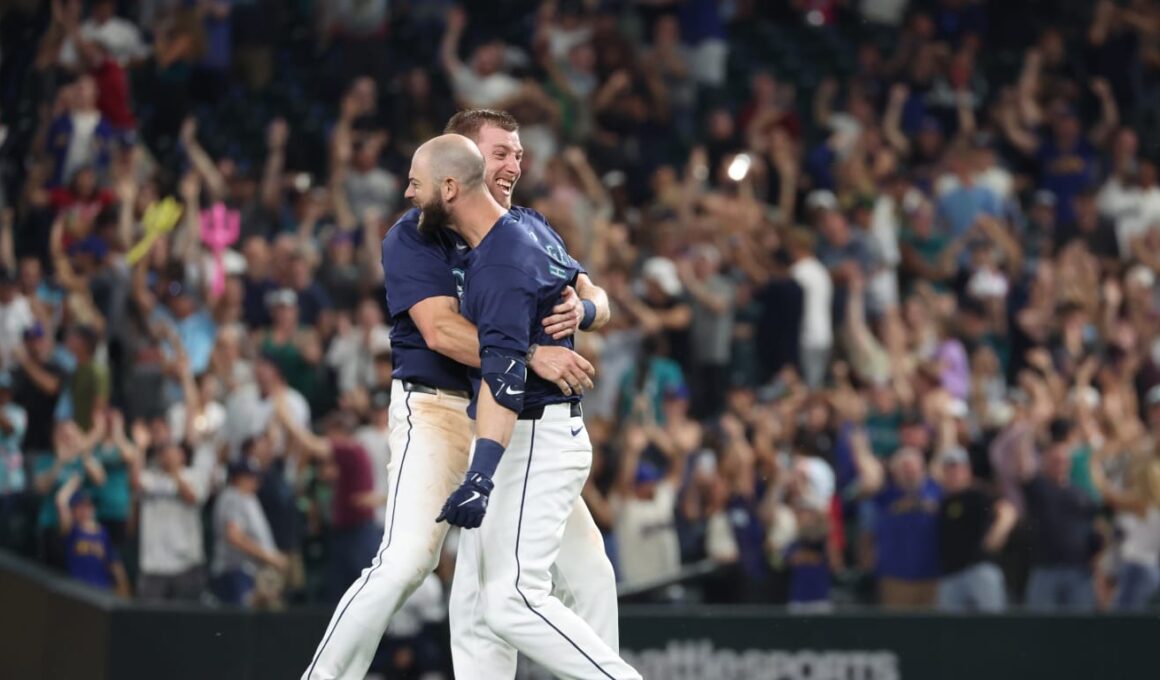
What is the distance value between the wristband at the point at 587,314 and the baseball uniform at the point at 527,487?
160 mm

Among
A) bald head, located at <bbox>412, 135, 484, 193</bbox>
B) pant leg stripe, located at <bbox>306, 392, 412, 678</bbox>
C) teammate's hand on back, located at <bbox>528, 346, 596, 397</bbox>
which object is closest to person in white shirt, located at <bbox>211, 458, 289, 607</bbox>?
pant leg stripe, located at <bbox>306, 392, 412, 678</bbox>

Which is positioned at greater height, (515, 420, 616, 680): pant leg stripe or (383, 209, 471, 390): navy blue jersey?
(383, 209, 471, 390): navy blue jersey

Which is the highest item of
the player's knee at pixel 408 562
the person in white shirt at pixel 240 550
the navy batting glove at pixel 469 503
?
the navy batting glove at pixel 469 503

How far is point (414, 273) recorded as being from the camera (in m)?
6.77

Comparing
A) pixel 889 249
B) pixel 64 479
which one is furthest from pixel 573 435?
pixel 889 249

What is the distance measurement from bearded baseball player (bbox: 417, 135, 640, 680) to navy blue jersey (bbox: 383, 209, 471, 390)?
187 millimetres

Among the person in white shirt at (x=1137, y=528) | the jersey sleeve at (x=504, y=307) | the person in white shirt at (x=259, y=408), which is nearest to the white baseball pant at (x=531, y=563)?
the jersey sleeve at (x=504, y=307)

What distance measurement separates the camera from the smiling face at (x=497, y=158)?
275 inches

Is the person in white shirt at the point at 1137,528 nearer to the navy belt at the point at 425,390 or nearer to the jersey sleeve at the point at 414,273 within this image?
the navy belt at the point at 425,390

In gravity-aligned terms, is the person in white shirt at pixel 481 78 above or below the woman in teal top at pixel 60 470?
above

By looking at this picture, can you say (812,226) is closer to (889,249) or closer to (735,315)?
(889,249)

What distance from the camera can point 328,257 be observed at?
14430mm

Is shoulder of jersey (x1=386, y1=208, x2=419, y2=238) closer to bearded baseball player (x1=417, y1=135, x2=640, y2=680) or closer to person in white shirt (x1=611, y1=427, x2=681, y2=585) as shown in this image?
bearded baseball player (x1=417, y1=135, x2=640, y2=680)

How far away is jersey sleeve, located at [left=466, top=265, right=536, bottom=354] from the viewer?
630 centimetres
